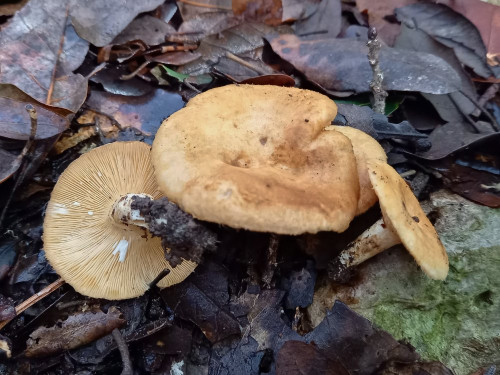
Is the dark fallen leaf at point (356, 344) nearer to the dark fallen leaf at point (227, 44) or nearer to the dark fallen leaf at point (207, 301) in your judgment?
the dark fallen leaf at point (207, 301)

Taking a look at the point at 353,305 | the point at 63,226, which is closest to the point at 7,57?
the point at 63,226

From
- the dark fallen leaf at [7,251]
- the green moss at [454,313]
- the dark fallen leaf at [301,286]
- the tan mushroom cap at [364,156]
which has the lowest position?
the green moss at [454,313]

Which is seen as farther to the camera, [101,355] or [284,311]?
[284,311]

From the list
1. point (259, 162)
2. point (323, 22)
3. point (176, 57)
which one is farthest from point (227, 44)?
point (259, 162)

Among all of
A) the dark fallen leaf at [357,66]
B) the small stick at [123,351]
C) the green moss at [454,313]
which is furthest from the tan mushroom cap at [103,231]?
the dark fallen leaf at [357,66]

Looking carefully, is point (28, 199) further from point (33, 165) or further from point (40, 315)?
point (40, 315)
